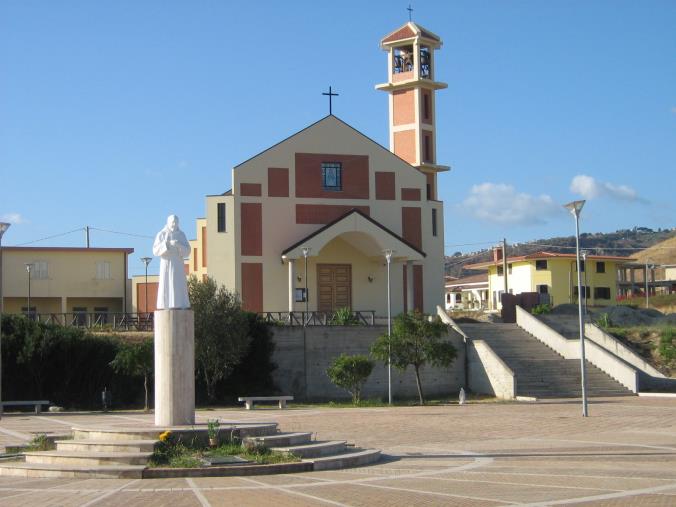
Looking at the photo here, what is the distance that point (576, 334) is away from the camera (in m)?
46.6

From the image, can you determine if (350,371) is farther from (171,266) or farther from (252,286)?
(171,266)

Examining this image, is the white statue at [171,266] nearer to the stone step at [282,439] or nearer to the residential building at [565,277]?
the stone step at [282,439]

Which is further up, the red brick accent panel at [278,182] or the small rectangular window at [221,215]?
the red brick accent panel at [278,182]

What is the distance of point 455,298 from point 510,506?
83748 millimetres

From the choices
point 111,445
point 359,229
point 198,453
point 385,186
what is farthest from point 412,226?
point 111,445

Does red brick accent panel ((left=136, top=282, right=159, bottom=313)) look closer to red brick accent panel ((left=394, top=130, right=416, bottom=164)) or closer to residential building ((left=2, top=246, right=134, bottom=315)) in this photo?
residential building ((left=2, top=246, right=134, bottom=315))

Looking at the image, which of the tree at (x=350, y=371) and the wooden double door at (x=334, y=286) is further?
the wooden double door at (x=334, y=286)

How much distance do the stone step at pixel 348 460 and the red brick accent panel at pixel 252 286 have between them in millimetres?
28660

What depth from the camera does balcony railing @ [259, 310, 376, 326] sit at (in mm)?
43938

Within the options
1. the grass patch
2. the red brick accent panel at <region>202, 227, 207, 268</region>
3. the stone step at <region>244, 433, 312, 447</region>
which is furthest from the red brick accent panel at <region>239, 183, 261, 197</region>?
the grass patch

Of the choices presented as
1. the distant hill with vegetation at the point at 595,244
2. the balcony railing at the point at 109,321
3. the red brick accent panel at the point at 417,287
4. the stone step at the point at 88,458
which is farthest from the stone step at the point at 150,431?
the distant hill with vegetation at the point at 595,244

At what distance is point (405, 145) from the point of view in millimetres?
56812

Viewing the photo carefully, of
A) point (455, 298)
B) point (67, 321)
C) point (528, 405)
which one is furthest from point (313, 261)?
point (455, 298)

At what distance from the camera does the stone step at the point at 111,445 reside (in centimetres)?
1773
